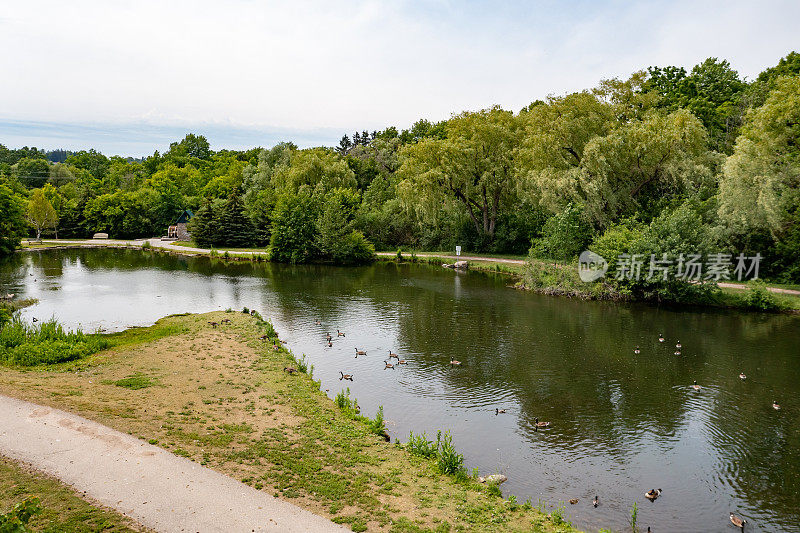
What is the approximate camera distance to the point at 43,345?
18.1m

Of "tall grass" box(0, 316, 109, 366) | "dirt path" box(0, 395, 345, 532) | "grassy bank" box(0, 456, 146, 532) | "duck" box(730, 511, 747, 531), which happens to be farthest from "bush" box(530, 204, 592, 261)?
"grassy bank" box(0, 456, 146, 532)

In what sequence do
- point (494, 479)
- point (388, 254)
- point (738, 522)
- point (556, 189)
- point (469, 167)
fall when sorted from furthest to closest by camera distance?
point (388, 254), point (469, 167), point (556, 189), point (494, 479), point (738, 522)

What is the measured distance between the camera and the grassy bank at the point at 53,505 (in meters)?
8.00

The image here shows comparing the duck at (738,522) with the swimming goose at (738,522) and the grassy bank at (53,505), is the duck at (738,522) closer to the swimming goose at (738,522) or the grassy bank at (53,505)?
the swimming goose at (738,522)

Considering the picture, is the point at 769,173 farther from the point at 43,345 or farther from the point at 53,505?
the point at 43,345

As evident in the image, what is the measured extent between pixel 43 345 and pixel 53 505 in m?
11.9

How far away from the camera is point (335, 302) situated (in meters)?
31.5

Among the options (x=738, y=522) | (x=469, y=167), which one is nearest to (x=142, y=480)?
(x=738, y=522)

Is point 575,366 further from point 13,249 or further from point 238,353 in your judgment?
point 13,249

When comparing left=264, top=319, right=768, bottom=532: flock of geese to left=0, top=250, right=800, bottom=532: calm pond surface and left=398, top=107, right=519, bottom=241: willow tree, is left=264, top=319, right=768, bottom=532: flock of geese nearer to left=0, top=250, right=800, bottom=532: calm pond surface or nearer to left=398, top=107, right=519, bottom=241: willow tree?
left=0, top=250, right=800, bottom=532: calm pond surface

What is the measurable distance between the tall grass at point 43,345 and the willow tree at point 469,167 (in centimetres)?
3436

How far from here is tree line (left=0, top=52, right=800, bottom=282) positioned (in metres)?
31.6

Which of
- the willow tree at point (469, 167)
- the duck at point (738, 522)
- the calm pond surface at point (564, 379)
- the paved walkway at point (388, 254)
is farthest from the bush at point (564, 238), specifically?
the duck at point (738, 522)

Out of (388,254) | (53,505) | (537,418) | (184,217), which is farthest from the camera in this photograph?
(184,217)
